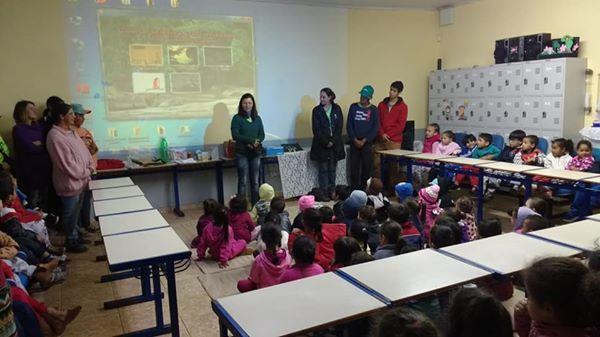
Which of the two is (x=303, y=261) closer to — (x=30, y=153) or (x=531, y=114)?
(x=30, y=153)

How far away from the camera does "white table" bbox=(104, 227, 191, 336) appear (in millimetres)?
2236

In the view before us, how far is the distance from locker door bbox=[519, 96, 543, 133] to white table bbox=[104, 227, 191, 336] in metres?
5.35

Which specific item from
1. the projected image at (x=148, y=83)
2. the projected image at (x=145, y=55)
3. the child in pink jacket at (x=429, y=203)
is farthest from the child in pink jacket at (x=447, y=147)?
the projected image at (x=145, y=55)

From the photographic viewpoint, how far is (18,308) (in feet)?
7.31

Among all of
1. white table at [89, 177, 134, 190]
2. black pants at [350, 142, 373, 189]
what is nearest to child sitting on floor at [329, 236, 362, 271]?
white table at [89, 177, 134, 190]

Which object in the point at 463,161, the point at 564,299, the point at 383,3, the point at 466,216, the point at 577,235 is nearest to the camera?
the point at 564,299

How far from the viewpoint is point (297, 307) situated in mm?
1663

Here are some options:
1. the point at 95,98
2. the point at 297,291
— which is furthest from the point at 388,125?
the point at 297,291

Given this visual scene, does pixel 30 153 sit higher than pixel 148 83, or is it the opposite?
pixel 148 83

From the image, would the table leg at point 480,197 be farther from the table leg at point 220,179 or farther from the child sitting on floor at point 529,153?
the table leg at point 220,179

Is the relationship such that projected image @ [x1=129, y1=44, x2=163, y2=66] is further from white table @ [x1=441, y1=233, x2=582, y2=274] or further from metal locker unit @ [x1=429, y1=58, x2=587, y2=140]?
white table @ [x1=441, y1=233, x2=582, y2=274]

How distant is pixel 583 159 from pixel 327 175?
3.15 m

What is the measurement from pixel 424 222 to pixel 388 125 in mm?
2893

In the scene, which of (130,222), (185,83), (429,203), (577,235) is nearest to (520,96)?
(429,203)
